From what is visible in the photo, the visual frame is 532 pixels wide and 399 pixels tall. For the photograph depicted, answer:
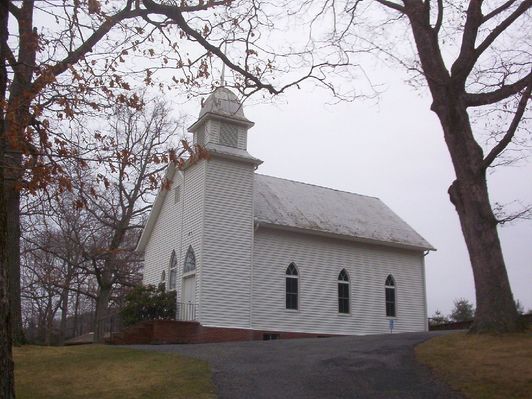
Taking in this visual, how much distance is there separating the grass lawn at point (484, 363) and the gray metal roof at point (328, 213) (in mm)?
12258

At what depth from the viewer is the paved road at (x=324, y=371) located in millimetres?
10984

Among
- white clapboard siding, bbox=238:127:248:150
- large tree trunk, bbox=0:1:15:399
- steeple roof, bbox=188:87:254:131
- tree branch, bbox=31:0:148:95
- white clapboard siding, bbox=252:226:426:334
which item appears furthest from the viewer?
white clapboard siding, bbox=238:127:248:150

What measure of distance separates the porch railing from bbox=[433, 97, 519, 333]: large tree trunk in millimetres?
11182

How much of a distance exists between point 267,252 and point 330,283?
11.5 feet

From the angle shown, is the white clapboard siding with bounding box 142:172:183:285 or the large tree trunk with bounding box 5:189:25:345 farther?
the white clapboard siding with bounding box 142:172:183:285

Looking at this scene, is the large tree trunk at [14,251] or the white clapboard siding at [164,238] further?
the white clapboard siding at [164,238]

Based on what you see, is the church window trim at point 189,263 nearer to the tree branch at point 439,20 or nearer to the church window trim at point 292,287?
the church window trim at point 292,287

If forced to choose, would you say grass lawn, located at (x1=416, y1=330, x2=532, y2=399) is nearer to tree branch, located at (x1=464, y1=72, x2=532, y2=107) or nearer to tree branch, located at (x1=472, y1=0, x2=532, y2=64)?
tree branch, located at (x1=464, y1=72, x2=532, y2=107)

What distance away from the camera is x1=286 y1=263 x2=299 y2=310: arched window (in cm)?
2548

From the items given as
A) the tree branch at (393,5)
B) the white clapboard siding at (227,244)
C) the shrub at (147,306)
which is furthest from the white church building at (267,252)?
the tree branch at (393,5)

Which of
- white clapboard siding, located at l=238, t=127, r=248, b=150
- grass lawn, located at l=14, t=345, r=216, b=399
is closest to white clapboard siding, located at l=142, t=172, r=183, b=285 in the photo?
white clapboard siding, located at l=238, t=127, r=248, b=150

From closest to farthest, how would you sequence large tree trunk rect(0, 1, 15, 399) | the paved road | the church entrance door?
large tree trunk rect(0, 1, 15, 399), the paved road, the church entrance door

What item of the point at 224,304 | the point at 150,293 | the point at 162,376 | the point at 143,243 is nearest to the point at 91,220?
the point at 143,243

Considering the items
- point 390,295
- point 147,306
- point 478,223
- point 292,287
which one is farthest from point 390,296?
point 478,223
